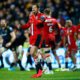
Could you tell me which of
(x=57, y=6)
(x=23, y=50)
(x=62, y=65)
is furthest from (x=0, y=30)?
(x=57, y=6)

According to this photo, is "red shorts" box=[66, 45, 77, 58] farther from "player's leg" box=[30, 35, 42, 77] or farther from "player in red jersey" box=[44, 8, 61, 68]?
"player's leg" box=[30, 35, 42, 77]

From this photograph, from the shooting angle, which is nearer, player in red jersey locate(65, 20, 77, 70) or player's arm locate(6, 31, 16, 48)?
player's arm locate(6, 31, 16, 48)

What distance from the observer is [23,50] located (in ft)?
62.0

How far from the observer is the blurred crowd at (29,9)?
77.7 ft

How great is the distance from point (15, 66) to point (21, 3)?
6507mm

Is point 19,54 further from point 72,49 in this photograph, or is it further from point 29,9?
point 29,9

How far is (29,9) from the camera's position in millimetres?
24594

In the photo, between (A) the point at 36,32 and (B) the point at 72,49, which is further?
(B) the point at 72,49

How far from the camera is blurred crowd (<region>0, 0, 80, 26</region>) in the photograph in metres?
23.7

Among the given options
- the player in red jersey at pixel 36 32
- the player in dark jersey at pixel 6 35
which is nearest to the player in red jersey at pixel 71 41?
the player in dark jersey at pixel 6 35

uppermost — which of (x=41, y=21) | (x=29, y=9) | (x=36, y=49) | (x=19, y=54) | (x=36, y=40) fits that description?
(x=29, y=9)

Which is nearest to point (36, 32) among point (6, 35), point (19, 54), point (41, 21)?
point (41, 21)

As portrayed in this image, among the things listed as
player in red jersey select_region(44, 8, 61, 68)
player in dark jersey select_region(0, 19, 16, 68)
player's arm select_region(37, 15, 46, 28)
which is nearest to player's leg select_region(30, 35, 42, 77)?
player's arm select_region(37, 15, 46, 28)

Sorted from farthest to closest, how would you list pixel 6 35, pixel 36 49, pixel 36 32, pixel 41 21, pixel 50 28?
pixel 6 35
pixel 50 28
pixel 36 32
pixel 41 21
pixel 36 49
